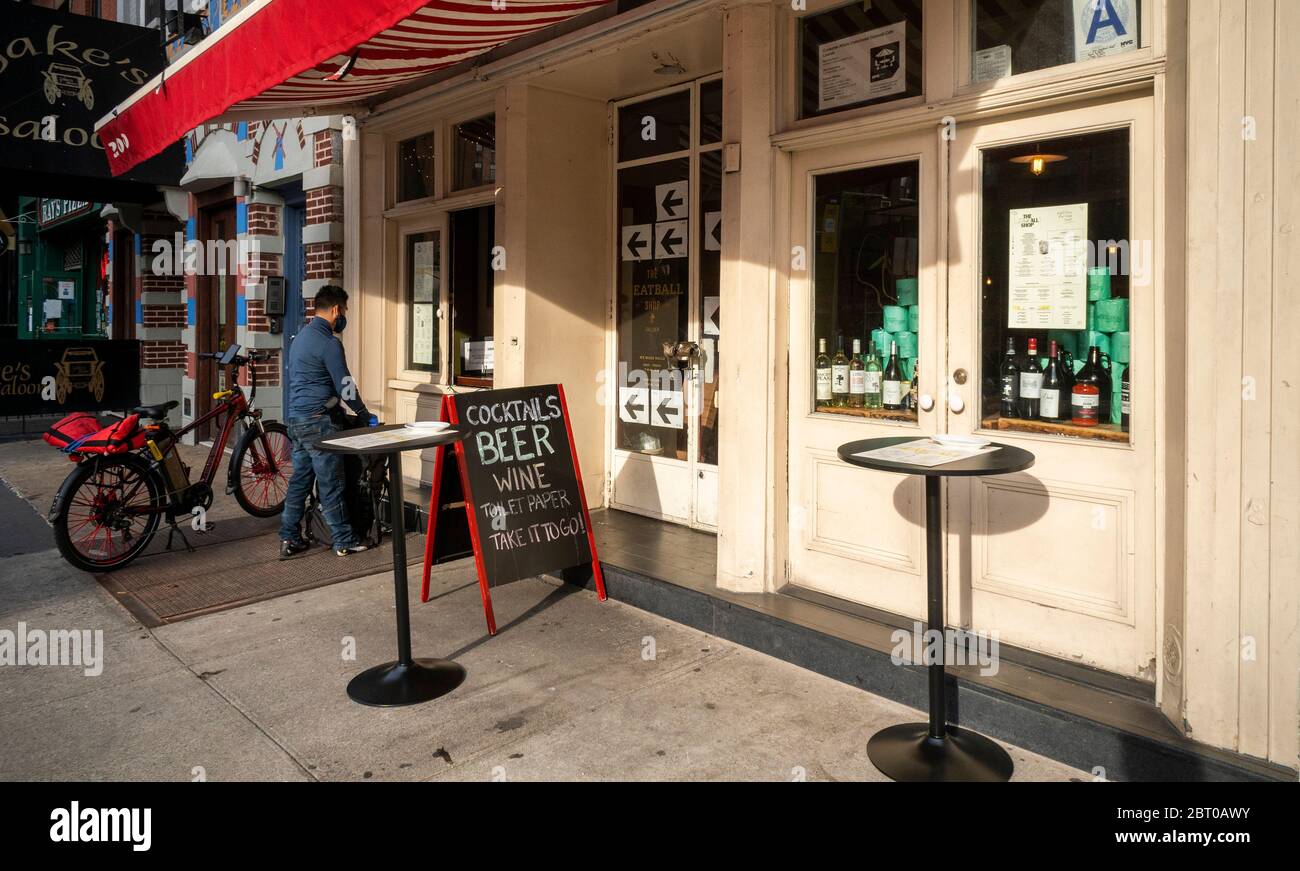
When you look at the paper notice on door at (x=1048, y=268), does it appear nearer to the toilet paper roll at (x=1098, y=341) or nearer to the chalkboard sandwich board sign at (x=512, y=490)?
the toilet paper roll at (x=1098, y=341)

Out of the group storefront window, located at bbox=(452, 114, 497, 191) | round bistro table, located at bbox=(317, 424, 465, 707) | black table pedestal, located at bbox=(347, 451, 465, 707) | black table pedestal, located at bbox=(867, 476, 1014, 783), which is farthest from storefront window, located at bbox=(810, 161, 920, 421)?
storefront window, located at bbox=(452, 114, 497, 191)

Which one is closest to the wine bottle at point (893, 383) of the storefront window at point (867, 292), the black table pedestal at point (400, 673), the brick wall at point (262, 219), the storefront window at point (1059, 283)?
the storefront window at point (867, 292)

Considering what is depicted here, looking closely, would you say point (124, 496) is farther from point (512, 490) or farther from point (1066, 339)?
point (1066, 339)

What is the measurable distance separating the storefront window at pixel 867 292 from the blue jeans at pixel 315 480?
10.8 feet

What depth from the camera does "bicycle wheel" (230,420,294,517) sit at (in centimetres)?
694

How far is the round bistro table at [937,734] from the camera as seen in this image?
310cm

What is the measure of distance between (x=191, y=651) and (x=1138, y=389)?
14.8 ft

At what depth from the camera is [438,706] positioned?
12.5ft

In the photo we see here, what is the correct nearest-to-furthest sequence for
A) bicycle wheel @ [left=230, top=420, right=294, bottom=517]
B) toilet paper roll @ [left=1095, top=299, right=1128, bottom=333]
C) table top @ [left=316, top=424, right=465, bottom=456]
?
toilet paper roll @ [left=1095, top=299, right=1128, bottom=333], table top @ [left=316, top=424, right=465, bottom=456], bicycle wheel @ [left=230, top=420, right=294, bottom=517]

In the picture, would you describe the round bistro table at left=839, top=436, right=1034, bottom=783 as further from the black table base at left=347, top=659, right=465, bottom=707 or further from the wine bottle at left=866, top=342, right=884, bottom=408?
the black table base at left=347, top=659, right=465, bottom=707

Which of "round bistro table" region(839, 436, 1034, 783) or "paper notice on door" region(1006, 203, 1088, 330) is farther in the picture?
"paper notice on door" region(1006, 203, 1088, 330)

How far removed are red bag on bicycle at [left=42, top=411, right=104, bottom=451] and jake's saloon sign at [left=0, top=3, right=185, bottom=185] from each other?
145 inches

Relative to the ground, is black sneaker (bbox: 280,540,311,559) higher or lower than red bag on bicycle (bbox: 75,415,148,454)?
lower

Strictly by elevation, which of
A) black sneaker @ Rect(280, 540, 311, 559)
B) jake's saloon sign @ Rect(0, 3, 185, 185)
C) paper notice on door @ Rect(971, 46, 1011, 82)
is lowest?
black sneaker @ Rect(280, 540, 311, 559)
